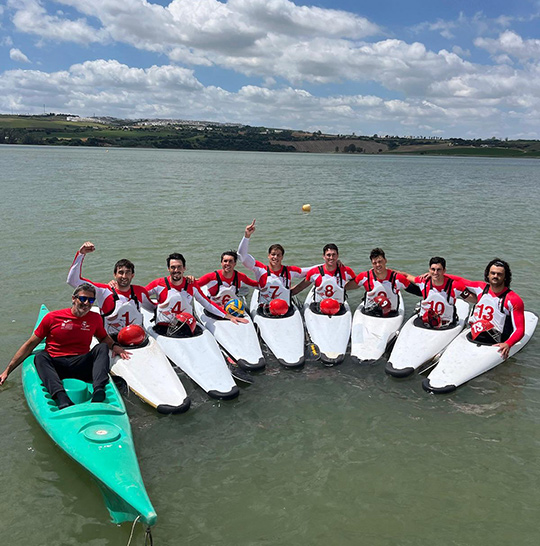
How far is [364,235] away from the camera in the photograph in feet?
65.5

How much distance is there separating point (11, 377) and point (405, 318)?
7879 mm

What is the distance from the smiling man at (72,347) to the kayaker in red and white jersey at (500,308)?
6336 mm

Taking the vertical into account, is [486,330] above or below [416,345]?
above

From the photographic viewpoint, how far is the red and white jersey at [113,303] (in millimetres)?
8055

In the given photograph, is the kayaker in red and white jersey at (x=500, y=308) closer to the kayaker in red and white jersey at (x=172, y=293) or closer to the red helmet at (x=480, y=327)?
the red helmet at (x=480, y=327)

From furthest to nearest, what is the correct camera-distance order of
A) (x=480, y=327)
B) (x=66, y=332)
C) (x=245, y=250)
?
(x=245, y=250), (x=480, y=327), (x=66, y=332)

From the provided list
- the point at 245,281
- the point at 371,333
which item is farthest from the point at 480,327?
the point at 245,281

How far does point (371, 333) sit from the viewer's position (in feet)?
30.0

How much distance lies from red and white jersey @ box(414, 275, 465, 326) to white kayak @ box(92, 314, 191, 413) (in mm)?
4907

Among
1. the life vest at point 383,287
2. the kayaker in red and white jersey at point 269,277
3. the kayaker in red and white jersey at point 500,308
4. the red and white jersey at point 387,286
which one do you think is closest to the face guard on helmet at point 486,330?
the kayaker in red and white jersey at point 500,308

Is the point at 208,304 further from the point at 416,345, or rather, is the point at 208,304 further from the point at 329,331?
the point at 416,345

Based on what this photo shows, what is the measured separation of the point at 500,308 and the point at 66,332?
277 inches

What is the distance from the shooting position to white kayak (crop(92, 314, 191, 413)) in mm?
6828

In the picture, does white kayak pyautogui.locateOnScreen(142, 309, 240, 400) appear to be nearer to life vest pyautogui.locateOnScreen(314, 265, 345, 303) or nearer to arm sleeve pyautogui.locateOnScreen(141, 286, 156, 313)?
arm sleeve pyautogui.locateOnScreen(141, 286, 156, 313)
